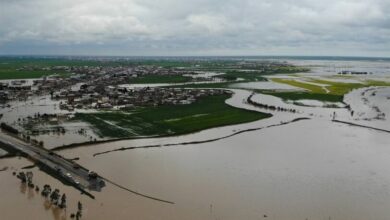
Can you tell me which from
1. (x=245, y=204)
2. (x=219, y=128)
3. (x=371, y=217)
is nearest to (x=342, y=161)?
(x=371, y=217)

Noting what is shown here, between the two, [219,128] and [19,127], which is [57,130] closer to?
[19,127]

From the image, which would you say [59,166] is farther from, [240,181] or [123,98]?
[123,98]

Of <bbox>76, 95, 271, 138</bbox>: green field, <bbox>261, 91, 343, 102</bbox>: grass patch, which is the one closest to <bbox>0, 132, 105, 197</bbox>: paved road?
<bbox>76, 95, 271, 138</bbox>: green field

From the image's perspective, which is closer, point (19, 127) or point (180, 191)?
point (180, 191)

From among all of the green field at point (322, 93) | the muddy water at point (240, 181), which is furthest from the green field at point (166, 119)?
the green field at point (322, 93)

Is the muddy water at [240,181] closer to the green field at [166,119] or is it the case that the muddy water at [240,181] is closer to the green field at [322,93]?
the green field at [166,119]

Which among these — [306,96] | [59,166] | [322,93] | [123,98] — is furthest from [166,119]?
[322,93]

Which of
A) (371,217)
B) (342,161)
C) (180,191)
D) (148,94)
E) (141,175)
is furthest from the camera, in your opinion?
(148,94)

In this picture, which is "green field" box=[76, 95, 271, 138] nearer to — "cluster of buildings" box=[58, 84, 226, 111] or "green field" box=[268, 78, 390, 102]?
"cluster of buildings" box=[58, 84, 226, 111]
